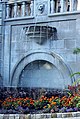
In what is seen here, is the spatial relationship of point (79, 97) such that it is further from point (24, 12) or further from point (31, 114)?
point (24, 12)

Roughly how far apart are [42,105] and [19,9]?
6338 mm

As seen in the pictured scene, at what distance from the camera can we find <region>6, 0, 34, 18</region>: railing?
627 inches

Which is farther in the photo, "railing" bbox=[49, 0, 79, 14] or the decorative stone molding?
the decorative stone molding

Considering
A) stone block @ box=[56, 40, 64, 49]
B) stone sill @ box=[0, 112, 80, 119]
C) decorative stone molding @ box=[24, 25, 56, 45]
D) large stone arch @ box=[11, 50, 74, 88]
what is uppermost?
decorative stone molding @ box=[24, 25, 56, 45]

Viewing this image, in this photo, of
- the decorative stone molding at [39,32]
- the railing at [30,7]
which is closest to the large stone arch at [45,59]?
the decorative stone molding at [39,32]

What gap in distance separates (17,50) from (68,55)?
9.19 feet

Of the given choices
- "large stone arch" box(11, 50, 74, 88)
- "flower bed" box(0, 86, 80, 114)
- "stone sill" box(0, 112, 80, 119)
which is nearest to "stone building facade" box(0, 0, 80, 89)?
"large stone arch" box(11, 50, 74, 88)

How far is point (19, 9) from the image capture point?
53.8 feet

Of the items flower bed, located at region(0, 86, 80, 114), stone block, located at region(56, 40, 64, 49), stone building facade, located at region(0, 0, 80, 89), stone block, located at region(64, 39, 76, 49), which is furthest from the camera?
stone block, located at region(56, 40, 64, 49)

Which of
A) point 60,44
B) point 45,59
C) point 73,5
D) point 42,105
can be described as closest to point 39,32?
point 60,44

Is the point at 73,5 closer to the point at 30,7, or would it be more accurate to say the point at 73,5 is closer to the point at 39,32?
the point at 39,32

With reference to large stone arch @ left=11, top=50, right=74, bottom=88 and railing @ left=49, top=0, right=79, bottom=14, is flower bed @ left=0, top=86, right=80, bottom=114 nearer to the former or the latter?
large stone arch @ left=11, top=50, right=74, bottom=88

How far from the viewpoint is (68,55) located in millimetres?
14484

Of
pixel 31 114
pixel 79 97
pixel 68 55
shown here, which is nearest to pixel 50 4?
pixel 68 55
